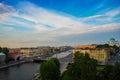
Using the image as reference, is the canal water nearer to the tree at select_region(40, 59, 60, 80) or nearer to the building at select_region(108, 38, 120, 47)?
the tree at select_region(40, 59, 60, 80)

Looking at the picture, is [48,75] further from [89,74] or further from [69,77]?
[89,74]

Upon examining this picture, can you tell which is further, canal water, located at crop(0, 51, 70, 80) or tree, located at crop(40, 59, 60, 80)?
canal water, located at crop(0, 51, 70, 80)

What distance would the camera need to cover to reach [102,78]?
8.70 m

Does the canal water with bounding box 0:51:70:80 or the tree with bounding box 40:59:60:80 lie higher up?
the tree with bounding box 40:59:60:80

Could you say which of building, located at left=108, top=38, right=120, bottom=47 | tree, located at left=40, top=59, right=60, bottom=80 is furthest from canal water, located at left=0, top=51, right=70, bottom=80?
building, located at left=108, top=38, right=120, bottom=47

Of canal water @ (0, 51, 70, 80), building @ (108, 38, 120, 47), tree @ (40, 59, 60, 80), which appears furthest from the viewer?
building @ (108, 38, 120, 47)

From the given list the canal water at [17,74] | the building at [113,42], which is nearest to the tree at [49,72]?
the canal water at [17,74]

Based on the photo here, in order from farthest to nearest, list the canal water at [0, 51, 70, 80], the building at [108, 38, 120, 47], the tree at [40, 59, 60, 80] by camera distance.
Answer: the building at [108, 38, 120, 47] → the canal water at [0, 51, 70, 80] → the tree at [40, 59, 60, 80]

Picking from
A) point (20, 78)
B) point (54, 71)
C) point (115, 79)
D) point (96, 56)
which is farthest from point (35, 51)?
point (115, 79)

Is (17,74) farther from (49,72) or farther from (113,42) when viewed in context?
(113,42)

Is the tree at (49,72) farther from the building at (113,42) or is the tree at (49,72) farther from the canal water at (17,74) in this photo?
the building at (113,42)

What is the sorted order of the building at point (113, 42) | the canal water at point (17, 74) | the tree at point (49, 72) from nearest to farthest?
1. the tree at point (49, 72)
2. the canal water at point (17, 74)
3. the building at point (113, 42)

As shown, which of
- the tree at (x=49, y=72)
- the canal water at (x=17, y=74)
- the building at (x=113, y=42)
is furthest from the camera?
the building at (x=113, y=42)

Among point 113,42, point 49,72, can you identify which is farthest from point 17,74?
point 113,42
